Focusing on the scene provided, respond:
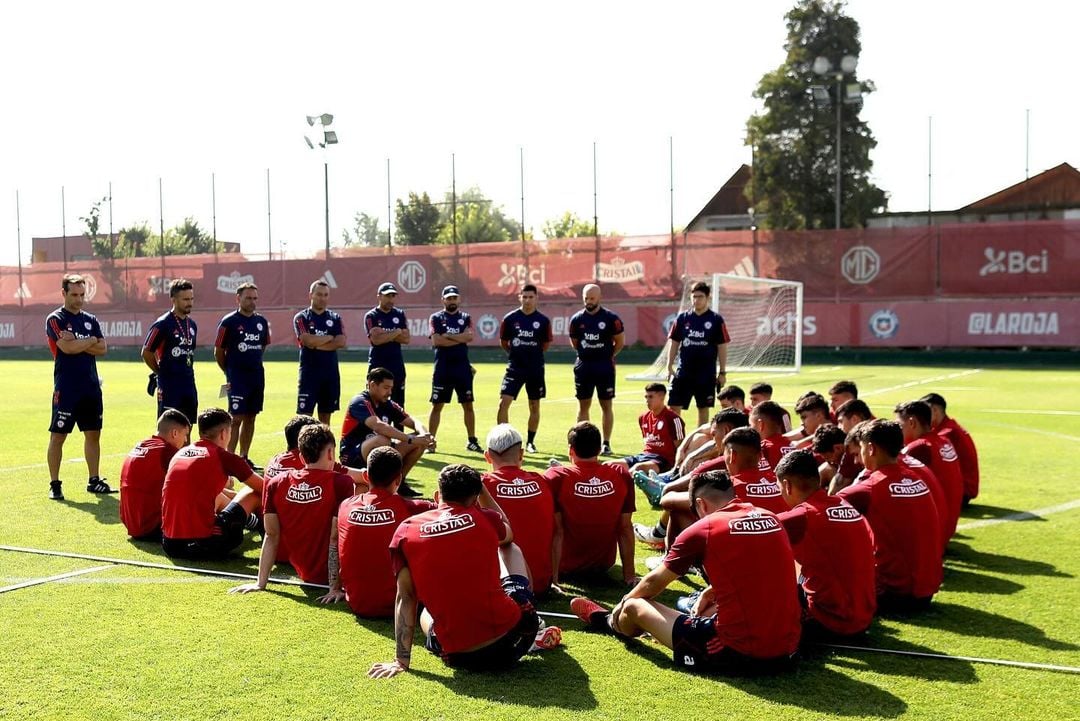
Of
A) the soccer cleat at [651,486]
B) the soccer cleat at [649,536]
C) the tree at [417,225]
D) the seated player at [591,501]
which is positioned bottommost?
the soccer cleat at [649,536]

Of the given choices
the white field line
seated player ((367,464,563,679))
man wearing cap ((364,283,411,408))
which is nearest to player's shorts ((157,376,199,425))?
man wearing cap ((364,283,411,408))

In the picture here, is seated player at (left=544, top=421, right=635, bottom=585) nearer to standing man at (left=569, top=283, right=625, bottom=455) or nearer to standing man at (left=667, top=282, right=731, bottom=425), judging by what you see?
standing man at (left=667, top=282, right=731, bottom=425)

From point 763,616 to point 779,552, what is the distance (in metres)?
0.31

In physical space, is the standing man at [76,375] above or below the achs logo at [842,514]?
above

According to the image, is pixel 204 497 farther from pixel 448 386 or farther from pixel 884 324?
pixel 884 324

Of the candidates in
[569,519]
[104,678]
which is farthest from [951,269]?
[104,678]

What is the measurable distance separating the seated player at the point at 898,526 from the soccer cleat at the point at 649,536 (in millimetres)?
1957

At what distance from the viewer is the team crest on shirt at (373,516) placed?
5.91 m

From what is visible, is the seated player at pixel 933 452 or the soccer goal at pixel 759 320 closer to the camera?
the seated player at pixel 933 452

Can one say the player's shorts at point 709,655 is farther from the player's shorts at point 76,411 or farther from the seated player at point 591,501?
the player's shorts at point 76,411

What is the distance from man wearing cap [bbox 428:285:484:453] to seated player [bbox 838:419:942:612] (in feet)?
25.5

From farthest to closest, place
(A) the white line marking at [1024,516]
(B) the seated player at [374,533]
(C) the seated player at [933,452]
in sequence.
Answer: (A) the white line marking at [1024,516] < (C) the seated player at [933,452] < (B) the seated player at [374,533]

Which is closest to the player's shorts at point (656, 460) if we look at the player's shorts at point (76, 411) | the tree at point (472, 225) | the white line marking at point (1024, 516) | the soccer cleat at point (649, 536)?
the soccer cleat at point (649, 536)

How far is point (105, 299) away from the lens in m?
47.0
